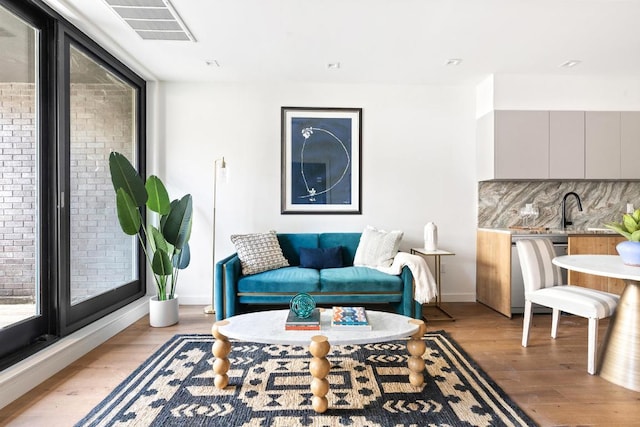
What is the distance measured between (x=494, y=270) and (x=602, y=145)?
1.83 metres

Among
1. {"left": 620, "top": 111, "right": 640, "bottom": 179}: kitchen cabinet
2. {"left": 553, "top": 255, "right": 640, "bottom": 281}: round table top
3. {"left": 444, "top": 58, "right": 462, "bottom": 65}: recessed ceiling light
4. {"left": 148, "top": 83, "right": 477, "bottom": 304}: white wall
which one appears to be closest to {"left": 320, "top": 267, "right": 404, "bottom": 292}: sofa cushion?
{"left": 148, "top": 83, "right": 477, "bottom": 304}: white wall

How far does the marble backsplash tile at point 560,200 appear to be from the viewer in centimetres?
419

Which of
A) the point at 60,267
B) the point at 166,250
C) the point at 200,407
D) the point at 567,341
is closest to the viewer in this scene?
the point at 200,407

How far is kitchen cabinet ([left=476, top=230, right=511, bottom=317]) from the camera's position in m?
3.65

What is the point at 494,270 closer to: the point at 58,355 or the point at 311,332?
the point at 311,332

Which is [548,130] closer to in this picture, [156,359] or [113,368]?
[156,359]

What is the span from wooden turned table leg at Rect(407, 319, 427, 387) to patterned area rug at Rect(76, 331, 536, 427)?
0.06 metres

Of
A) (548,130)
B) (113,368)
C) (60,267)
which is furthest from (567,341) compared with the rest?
(60,267)

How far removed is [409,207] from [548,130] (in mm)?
1700

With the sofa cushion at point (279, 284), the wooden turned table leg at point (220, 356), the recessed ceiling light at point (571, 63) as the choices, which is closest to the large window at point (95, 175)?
the sofa cushion at point (279, 284)

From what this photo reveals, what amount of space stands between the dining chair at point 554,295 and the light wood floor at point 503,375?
19 centimetres

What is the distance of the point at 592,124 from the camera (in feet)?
12.9

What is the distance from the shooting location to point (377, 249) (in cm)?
368

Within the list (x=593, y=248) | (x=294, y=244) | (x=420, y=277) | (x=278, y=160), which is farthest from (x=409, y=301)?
(x=278, y=160)
